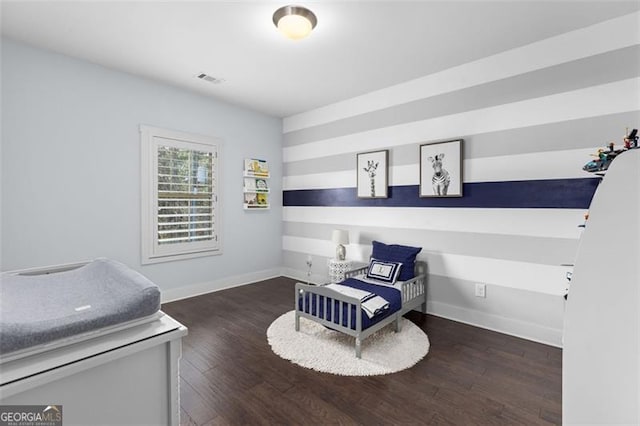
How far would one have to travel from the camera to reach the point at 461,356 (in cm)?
244

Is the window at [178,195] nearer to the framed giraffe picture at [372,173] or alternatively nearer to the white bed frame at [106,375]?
the framed giraffe picture at [372,173]

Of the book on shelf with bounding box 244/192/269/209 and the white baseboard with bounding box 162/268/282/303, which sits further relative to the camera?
the book on shelf with bounding box 244/192/269/209

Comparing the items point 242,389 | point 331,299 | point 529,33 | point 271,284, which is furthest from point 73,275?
point 529,33

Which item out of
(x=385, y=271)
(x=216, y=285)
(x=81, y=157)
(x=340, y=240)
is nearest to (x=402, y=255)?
(x=385, y=271)

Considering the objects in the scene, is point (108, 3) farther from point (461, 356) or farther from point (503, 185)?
point (461, 356)

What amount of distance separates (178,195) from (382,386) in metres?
3.19

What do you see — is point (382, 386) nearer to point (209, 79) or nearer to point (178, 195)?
point (178, 195)

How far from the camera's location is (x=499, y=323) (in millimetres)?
2906

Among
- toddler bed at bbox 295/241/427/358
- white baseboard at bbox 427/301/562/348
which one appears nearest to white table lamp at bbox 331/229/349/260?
toddler bed at bbox 295/241/427/358

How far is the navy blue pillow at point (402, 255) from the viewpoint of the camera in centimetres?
319

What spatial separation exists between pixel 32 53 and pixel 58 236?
1751 millimetres

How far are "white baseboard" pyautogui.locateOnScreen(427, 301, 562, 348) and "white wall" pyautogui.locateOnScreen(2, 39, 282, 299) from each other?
2958mm

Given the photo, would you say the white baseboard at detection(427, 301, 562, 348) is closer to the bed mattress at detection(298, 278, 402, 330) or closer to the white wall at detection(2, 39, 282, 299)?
the bed mattress at detection(298, 278, 402, 330)

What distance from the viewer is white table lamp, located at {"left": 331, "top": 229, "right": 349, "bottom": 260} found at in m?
3.90
